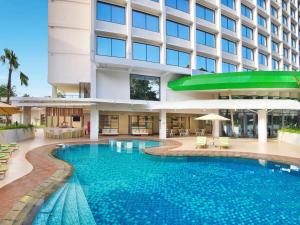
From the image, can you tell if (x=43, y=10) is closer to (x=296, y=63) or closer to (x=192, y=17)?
(x=192, y=17)

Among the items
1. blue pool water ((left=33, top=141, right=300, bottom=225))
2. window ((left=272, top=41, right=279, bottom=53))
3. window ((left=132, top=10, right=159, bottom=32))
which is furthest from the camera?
window ((left=272, top=41, right=279, bottom=53))

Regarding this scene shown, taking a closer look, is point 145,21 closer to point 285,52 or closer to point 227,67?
point 227,67

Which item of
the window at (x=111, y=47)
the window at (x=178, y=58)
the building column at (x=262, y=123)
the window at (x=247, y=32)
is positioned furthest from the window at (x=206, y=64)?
the building column at (x=262, y=123)

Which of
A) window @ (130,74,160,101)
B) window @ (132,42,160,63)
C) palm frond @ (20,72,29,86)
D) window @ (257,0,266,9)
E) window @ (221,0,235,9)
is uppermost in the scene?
window @ (257,0,266,9)

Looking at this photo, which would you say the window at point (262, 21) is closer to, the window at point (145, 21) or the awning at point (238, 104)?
the window at point (145, 21)

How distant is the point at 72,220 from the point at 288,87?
2155cm

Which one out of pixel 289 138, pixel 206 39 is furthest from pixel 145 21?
pixel 289 138

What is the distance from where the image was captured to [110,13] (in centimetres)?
2492

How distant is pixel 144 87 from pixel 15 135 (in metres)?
13.2

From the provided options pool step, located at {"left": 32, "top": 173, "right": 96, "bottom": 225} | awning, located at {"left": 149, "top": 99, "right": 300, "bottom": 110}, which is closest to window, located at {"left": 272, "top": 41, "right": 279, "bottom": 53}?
awning, located at {"left": 149, "top": 99, "right": 300, "bottom": 110}

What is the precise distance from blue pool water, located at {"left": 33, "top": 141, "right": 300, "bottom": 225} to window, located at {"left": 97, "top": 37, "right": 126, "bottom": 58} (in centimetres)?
1331

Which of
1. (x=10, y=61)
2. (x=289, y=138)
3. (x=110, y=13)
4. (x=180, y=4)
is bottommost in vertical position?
(x=289, y=138)

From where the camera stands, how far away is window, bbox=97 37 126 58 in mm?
24531

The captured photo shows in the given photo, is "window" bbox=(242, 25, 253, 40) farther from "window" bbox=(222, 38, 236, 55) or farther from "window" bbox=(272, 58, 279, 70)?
"window" bbox=(272, 58, 279, 70)
